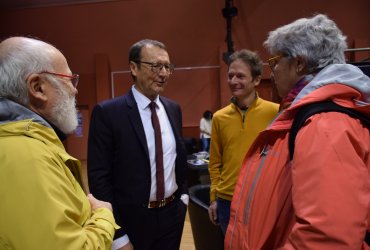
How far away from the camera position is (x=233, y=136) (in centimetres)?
208

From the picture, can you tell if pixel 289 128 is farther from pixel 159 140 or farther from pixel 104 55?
pixel 104 55

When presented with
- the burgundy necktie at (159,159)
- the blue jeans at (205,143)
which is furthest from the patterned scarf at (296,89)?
the blue jeans at (205,143)

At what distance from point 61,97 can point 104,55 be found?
824cm

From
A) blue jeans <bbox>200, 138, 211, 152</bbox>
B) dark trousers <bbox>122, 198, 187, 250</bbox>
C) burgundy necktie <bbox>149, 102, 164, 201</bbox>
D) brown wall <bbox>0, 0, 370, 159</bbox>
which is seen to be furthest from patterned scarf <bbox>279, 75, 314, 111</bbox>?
brown wall <bbox>0, 0, 370, 159</bbox>

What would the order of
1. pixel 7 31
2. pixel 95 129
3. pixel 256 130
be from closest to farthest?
pixel 95 129 → pixel 256 130 → pixel 7 31

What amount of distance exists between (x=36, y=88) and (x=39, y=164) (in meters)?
0.29

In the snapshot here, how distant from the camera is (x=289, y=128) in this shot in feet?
3.38

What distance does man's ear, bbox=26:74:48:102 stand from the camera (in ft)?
3.20

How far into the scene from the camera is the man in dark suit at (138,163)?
1745mm

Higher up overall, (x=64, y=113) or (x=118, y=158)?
(x=64, y=113)

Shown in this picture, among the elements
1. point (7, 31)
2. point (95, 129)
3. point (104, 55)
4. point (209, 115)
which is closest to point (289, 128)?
point (95, 129)

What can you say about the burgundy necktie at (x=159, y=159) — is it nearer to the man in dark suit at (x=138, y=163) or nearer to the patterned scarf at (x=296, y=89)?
the man in dark suit at (x=138, y=163)

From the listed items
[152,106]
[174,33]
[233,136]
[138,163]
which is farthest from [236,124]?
[174,33]

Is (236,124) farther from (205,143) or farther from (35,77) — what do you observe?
(205,143)
